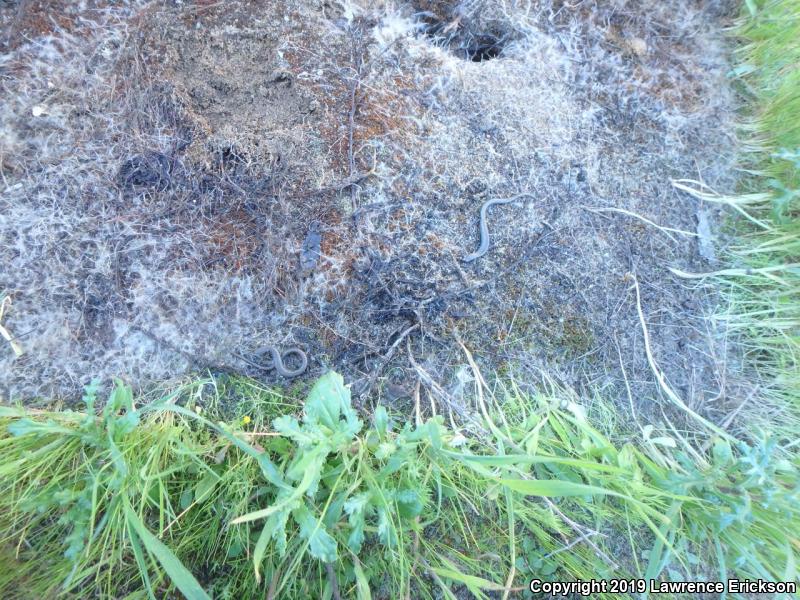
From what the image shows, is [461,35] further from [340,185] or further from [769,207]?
[769,207]

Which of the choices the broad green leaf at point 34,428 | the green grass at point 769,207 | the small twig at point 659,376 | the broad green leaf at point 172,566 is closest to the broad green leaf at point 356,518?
the broad green leaf at point 172,566

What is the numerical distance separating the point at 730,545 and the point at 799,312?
1.00 meters

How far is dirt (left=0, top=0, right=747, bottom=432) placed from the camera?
174 centimetres

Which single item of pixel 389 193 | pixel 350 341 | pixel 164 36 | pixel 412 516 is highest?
pixel 164 36

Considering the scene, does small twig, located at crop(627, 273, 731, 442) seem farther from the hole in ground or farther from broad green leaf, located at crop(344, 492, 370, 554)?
broad green leaf, located at crop(344, 492, 370, 554)

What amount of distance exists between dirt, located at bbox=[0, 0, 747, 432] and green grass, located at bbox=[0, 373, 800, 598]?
215 mm

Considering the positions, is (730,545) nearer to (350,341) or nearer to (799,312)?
(799,312)

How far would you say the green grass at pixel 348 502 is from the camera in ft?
4.66

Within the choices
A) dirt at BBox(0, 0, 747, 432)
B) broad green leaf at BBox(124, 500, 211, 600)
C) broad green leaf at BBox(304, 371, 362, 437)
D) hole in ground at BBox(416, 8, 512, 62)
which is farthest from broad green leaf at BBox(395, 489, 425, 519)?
hole in ground at BBox(416, 8, 512, 62)

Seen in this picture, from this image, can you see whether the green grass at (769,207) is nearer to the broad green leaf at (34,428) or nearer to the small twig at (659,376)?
the small twig at (659,376)

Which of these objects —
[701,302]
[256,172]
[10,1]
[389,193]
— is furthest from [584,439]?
[10,1]

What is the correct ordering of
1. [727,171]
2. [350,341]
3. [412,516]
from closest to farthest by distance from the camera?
[412,516], [350,341], [727,171]

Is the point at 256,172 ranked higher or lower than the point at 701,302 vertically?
higher

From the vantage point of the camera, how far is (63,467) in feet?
5.00
